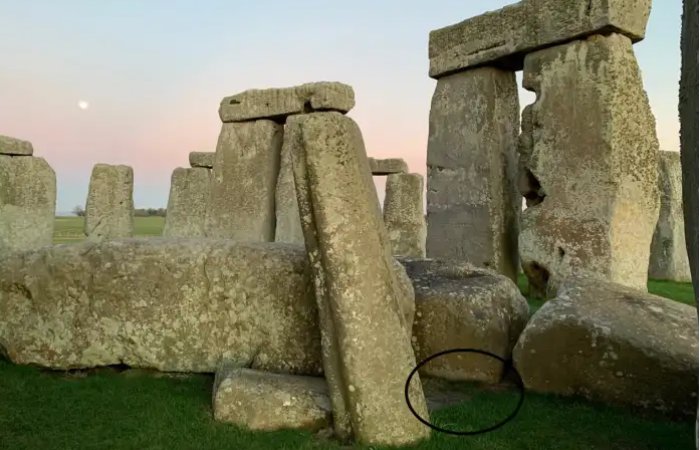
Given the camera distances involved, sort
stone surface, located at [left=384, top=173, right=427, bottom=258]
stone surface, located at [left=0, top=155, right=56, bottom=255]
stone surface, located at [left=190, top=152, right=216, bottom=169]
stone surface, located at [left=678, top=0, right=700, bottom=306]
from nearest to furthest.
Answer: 1. stone surface, located at [left=678, top=0, right=700, bottom=306]
2. stone surface, located at [left=0, top=155, right=56, bottom=255]
3. stone surface, located at [left=190, top=152, right=216, bottom=169]
4. stone surface, located at [left=384, top=173, right=427, bottom=258]

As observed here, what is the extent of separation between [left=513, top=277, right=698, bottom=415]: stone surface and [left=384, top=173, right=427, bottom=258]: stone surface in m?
9.70

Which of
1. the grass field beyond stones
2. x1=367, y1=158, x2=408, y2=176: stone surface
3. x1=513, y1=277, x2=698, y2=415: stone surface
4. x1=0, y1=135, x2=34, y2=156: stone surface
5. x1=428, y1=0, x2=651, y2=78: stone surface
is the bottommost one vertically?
the grass field beyond stones

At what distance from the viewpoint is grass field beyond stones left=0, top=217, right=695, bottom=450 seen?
2.96 m

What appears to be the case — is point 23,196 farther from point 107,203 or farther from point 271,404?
point 271,404

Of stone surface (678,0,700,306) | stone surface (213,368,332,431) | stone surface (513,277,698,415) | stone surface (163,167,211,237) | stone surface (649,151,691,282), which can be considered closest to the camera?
stone surface (678,0,700,306)

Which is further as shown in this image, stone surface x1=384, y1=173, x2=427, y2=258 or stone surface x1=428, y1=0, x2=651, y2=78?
stone surface x1=384, y1=173, x2=427, y2=258

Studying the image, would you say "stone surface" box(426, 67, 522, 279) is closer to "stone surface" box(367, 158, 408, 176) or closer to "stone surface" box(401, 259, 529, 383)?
"stone surface" box(401, 259, 529, 383)

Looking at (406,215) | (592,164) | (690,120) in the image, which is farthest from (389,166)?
(690,120)

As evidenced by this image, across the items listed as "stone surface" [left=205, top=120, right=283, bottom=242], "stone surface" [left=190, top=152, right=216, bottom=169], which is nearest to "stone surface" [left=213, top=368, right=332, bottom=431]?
"stone surface" [left=205, top=120, right=283, bottom=242]

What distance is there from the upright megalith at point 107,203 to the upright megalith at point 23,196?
712 mm

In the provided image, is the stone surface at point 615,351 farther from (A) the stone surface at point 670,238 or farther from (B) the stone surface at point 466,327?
(A) the stone surface at point 670,238

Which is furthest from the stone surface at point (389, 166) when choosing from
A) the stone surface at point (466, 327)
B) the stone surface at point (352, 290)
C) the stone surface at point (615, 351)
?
the stone surface at point (352, 290)

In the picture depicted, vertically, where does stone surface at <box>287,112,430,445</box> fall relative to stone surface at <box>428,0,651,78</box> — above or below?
below

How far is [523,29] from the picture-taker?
757cm
